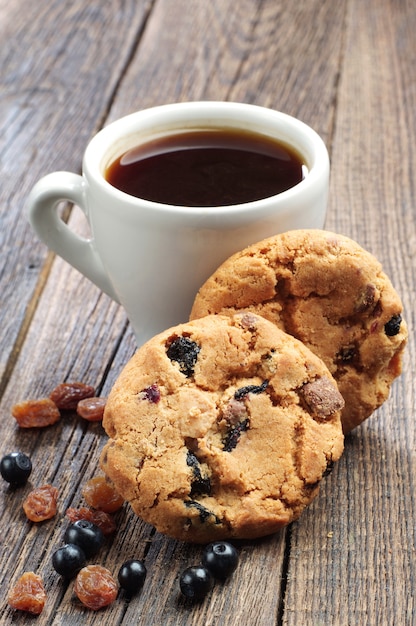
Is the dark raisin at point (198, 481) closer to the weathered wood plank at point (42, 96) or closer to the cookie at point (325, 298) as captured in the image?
the cookie at point (325, 298)

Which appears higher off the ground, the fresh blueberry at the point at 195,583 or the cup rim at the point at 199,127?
the cup rim at the point at 199,127

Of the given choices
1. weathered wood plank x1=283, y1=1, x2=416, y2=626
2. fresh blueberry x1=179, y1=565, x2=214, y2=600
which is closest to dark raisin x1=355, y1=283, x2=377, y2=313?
weathered wood plank x1=283, y1=1, x2=416, y2=626

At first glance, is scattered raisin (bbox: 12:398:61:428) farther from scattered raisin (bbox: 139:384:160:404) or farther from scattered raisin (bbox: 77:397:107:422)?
scattered raisin (bbox: 139:384:160:404)

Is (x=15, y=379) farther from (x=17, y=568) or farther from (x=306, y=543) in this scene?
(x=306, y=543)

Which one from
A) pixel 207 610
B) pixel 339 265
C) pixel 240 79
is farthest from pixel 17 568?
pixel 240 79

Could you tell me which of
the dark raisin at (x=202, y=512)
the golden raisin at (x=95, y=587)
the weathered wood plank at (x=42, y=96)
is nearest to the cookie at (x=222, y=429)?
the dark raisin at (x=202, y=512)

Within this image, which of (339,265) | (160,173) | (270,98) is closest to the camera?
(339,265)
